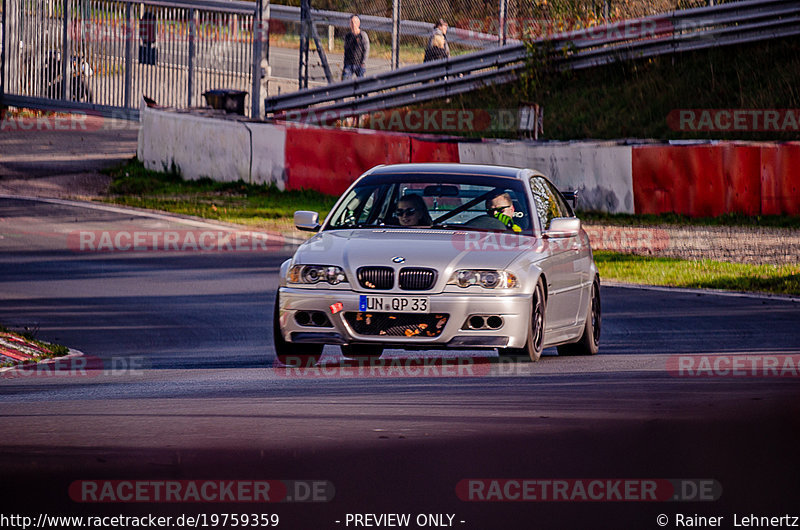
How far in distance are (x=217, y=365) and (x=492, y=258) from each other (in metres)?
2.24

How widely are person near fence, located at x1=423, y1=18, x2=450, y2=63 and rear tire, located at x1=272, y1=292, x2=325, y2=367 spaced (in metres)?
18.5

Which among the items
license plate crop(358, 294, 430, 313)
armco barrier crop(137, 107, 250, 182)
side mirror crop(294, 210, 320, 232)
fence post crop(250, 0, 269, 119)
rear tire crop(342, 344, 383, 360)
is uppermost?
fence post crop(250, 0, 269, 119)

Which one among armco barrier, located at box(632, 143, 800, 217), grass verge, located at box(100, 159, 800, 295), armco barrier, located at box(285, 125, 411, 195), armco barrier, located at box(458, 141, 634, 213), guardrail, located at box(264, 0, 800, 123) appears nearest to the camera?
grass verge, located at box(100, 159, 800, 295)

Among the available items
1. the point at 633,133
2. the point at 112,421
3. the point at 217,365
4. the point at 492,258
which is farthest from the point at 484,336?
the point at 633,133

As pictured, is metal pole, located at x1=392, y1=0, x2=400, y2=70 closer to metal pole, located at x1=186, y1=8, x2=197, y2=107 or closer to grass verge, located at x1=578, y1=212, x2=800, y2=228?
metal pole, located at x1=186, y1=8, x2=197, y2=107

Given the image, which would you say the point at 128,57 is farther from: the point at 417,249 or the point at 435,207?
the point at 417,249

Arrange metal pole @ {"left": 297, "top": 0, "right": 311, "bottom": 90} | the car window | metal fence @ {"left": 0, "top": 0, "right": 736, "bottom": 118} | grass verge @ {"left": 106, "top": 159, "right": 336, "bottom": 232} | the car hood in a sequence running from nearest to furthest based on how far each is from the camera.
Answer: the car hood
the car window
grass verge @ {"left": 106, "top": 159, "right": 336, "bottom": 232}
metal pole @ {"left": 297, "top": 0, "right": 311, "bottom": 90}
metal fence @ {"left": 0, "top": 0, "right": 736, "bottom": 118}

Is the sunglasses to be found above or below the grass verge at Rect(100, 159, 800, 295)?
above

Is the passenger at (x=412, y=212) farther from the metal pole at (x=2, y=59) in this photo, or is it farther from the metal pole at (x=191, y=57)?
the metal pole at (x=2, y=59)

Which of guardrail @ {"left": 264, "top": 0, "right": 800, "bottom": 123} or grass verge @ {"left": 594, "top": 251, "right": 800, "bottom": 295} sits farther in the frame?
guardrail @ {"left": 264, "top": 0, "right": 800, "bottom": 123}

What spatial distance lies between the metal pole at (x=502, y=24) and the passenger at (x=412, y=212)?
17105mm

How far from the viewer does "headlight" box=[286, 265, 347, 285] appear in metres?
10.4

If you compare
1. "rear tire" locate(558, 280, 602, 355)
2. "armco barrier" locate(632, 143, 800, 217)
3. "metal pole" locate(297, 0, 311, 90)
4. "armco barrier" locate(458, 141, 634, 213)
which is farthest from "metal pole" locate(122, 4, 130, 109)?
"rear tire" locate(558, 280, 602, 355)

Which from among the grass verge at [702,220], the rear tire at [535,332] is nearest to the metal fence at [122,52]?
the grass verge at [702,220]
